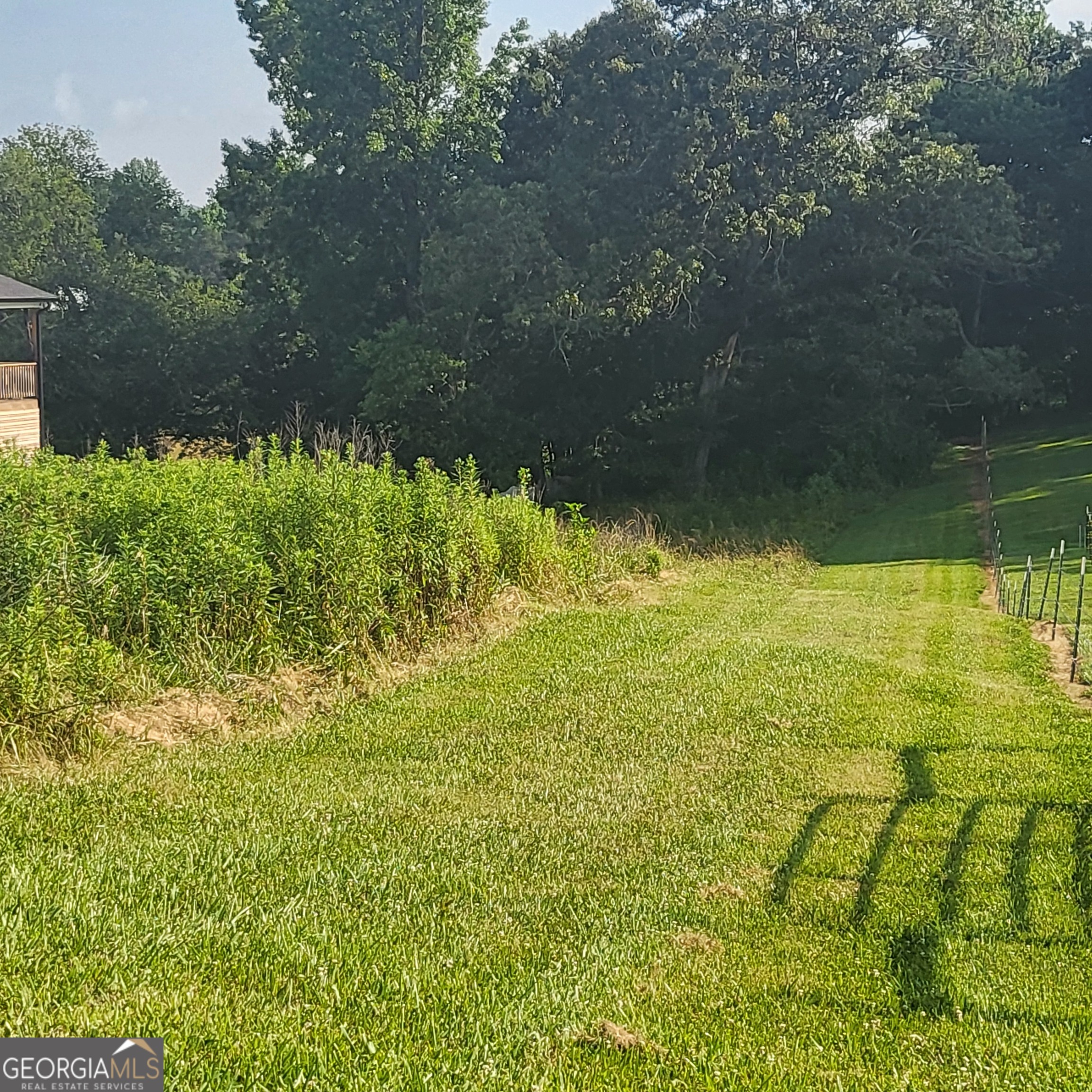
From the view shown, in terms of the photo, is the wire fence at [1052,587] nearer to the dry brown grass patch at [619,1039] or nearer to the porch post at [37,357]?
the dry brown grass patch at [619,1039]

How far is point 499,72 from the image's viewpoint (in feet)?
93.4

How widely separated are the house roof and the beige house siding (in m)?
1.83

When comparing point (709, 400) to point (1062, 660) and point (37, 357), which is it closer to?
point (37, 357)

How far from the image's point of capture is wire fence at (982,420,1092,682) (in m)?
10.6

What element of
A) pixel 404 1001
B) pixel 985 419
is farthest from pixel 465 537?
pixel 985 419

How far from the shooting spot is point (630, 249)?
2388cm

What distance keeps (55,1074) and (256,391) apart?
88.5ft

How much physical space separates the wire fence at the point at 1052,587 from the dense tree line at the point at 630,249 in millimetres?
7581

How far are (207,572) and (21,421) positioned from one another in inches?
583

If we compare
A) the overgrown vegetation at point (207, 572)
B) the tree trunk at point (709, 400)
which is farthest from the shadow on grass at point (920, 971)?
the tree trunk at point (709, 400)

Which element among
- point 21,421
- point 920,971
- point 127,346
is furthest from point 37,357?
point 920,971

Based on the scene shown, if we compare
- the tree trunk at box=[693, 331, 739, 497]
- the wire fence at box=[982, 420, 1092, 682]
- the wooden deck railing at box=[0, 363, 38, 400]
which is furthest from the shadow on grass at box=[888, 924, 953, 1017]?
the tree trunk at box=[693, 331, 739, 497]

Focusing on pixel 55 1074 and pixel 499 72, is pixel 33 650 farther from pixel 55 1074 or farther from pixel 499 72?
pixel 499 72

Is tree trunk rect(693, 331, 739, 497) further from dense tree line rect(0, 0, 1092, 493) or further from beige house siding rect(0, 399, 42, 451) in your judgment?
beige house siding rect(0, 399, 42, 451)
